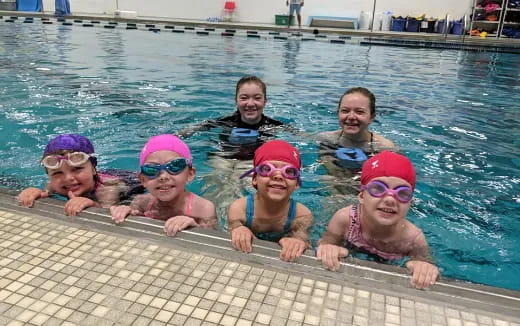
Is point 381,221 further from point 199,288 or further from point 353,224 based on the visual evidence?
point 199,288

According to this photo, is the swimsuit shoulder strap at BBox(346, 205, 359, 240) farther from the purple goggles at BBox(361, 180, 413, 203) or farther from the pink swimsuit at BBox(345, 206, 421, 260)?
the purple goggles at BBox(361, 180, 413, 203)

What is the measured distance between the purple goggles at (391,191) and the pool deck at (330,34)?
15.8 meters

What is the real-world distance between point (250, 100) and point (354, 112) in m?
1.24

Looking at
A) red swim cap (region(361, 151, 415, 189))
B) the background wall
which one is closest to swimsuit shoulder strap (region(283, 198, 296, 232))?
red swim cap (region(361, 151, 415, 189))

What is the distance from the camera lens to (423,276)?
2.06m

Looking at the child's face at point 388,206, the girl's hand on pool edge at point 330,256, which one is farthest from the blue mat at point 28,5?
the girl's hand on pool edge at point 330,256

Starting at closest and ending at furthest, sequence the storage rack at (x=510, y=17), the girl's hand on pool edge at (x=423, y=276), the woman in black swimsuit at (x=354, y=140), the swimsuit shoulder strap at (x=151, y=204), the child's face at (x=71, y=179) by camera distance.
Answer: the girl's hand on pool edge at (x=423, y=276) < the child's face at (x=71, y=179) < the swimsuit shoulder strap at (x=151, y=204) < the woman in black swimsuit at (x=354, y=140) < the storage rack at (x=510, y=17)

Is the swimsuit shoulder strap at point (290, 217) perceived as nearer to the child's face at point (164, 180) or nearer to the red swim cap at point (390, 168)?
the red swim cap at point (390, 168)

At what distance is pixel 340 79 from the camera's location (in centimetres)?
1077

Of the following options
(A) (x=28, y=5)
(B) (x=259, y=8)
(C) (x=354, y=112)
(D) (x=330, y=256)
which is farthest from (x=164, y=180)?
(A) (x=28, y=5)

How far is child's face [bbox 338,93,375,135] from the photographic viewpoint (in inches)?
180

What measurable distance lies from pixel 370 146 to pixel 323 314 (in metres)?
3.36

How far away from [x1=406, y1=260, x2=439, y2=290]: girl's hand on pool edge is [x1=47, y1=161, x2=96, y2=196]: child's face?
2.36 metres

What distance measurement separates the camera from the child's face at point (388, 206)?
8.71 feet
